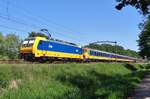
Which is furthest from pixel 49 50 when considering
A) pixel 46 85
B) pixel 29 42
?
pixel 46 85

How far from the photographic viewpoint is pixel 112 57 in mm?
80500

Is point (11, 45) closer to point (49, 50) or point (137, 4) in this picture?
point (49, 50)

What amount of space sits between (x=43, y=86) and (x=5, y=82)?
12.3 ft

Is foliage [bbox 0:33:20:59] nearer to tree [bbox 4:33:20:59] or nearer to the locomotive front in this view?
tree [bbox 4:33:20:59]

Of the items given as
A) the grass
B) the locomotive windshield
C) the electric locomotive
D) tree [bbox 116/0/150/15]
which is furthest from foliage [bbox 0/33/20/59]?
tree [bbox 116/0/150/15]

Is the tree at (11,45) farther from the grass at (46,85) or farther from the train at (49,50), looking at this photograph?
the grass at (46,85)

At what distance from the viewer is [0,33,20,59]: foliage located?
324 feet

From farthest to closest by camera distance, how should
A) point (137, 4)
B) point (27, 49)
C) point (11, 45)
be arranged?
point (11, 45)
point (27, 49)
point (137, 4)

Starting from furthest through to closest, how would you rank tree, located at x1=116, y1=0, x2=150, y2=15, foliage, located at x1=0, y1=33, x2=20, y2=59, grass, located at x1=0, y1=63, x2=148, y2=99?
foliage, located at x1=0, y1=33, x2=20, y2=59
tree, located at x1=116, y1=0, x2=150, y2=15
grass, located at x1=0, y1=63, x2=148, y2=99

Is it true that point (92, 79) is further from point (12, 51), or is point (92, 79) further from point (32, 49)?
point (12, 51)

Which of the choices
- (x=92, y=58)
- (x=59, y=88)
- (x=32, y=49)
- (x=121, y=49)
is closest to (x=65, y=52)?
(x=32, y=49)

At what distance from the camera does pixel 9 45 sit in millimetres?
103188

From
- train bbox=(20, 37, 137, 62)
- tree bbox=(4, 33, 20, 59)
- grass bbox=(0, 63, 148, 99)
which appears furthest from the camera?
tree bbox=(4, 33, 20, 59)

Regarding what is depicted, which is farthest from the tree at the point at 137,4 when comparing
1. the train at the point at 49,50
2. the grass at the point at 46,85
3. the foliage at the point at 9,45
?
the foliage at the point at 9,45
